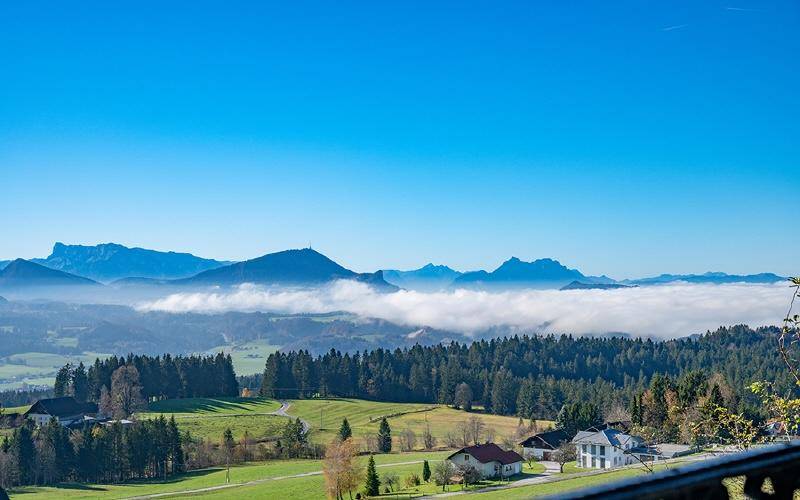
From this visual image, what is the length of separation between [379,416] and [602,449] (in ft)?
182

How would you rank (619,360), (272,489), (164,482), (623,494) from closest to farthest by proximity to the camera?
(623,494) → (272,489) → (164,482) → (619,360)

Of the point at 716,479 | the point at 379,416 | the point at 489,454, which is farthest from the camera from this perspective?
the point at 379,416

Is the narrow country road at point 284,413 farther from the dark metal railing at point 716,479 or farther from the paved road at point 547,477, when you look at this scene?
the dark metal railing at point 716,479

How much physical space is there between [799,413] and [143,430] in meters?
77.7

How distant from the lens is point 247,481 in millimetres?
63156

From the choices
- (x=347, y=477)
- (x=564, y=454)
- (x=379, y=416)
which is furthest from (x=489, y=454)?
(x=379, y=416)

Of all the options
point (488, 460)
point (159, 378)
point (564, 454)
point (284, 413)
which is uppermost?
point (159, 378)

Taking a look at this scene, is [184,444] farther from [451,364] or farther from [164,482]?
[451,364]

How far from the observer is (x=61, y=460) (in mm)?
75375

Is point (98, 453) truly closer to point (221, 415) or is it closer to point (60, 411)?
point (60, 411)

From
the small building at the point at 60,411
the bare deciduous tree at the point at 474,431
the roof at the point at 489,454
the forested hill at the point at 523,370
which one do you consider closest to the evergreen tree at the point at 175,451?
the small building at the point at 60,411

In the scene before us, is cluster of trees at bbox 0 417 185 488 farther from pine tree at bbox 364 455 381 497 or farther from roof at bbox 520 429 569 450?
roof at bbox 520 429 569 450

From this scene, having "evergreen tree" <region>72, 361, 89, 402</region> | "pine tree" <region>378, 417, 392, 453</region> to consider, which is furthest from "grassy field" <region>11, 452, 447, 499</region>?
→ "evergreen tree" <region>72, 361, 89, 402</region>

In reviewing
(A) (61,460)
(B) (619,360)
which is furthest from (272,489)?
(B) (619,360)
